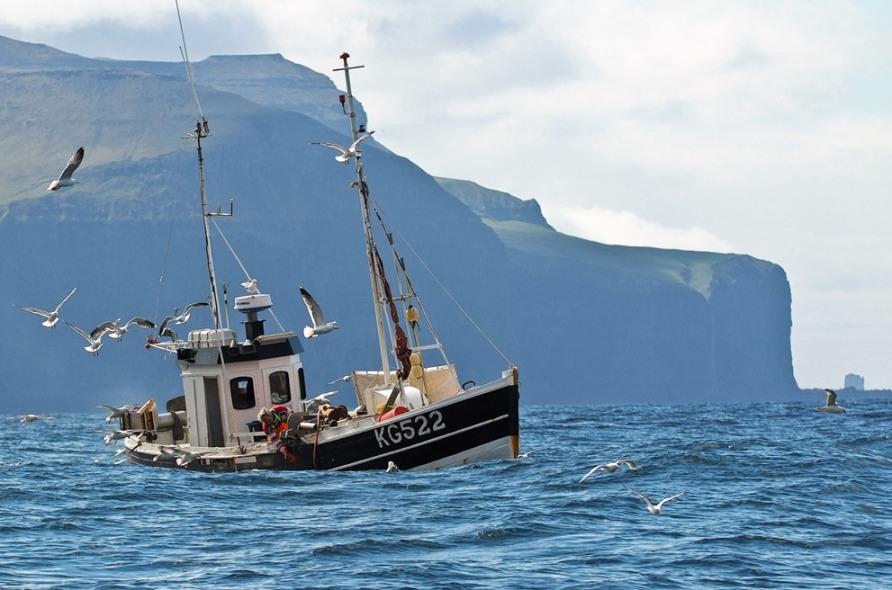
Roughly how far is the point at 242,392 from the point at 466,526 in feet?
44.5

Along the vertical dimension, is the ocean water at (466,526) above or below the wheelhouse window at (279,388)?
below

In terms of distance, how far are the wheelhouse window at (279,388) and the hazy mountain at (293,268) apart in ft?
332

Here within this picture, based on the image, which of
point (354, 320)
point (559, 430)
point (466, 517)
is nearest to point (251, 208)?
point (354, 320)

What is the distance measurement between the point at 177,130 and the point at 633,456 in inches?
5347

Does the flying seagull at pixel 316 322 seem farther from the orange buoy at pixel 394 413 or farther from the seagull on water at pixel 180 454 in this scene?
the seagull on water at pixel 180 454

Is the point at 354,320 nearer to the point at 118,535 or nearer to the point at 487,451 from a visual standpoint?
the point at 487,451

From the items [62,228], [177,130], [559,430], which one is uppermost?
[177,130]

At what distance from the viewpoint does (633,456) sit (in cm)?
4053

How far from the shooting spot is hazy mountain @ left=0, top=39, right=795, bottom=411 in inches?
5477

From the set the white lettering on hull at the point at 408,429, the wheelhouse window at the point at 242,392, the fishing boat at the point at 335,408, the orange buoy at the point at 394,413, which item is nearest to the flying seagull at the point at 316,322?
the fishing boat at the point at 335,408

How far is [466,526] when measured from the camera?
2439 centimetres

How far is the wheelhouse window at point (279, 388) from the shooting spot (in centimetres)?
3659

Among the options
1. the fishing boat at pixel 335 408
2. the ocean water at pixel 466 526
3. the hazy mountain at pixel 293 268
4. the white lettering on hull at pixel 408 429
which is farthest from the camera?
the hazy mountain at pixel 293 268

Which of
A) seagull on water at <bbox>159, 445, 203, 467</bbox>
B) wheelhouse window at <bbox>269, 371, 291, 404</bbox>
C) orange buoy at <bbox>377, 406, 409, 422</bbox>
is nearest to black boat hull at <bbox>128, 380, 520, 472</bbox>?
orange buoy at <bbox>377, 406, 409, 422</bbox>
